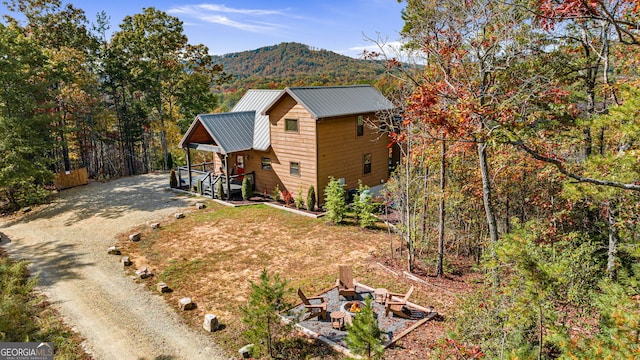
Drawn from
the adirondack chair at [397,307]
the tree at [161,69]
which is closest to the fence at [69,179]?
the tree at [161,69]

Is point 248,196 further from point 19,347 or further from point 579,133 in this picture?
point 579,133

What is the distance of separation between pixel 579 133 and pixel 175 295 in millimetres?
12888

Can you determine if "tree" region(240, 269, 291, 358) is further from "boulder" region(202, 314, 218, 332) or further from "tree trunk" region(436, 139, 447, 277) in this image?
"tree trunk" region(436, 139, 447, 277)

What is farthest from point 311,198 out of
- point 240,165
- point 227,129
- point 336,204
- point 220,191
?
point 240,165

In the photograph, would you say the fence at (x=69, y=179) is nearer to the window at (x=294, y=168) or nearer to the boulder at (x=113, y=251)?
the boulder at (x=113, y=251)

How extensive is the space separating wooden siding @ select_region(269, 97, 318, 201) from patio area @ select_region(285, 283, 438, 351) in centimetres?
1041

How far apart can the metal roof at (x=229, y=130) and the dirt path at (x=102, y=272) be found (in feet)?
14.0

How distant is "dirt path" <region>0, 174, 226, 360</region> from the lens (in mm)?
9797

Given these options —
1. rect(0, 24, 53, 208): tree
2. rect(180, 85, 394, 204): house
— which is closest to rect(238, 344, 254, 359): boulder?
rect(180, 85, 394, 204): house

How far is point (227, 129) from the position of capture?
23.2 m

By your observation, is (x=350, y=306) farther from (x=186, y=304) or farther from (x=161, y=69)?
(x=161, y=69)

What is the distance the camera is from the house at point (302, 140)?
68.6 feet

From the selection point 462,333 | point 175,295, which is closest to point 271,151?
point 175,295

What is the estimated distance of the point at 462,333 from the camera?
693cm
